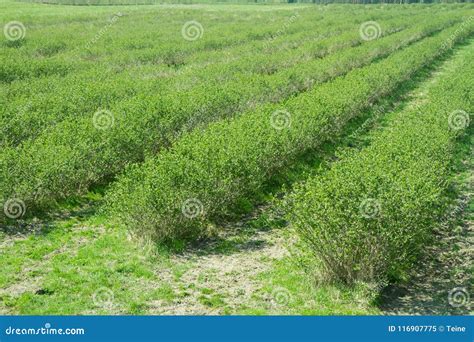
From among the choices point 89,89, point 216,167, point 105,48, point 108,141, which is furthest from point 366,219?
point 105,48

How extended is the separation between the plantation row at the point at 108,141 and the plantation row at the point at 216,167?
142 centimetres

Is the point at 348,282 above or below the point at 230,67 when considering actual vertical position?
below

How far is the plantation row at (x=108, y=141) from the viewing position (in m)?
15.9

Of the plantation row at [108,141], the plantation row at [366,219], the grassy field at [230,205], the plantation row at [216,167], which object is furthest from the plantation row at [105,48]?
the plantation row at [366,219]

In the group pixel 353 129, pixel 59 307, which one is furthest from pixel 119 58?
pixel 59 307

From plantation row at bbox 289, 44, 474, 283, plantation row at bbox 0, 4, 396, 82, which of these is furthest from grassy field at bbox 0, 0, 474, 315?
plantation row at bbox 0, 4, 396, 82

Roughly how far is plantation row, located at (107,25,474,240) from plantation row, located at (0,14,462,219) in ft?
4.67

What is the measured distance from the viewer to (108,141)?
59.8 ft

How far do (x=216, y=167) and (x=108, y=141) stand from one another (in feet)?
16.1

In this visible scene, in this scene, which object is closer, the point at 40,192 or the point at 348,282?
the point at 348,282

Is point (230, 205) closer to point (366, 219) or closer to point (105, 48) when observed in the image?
point (366, 219)

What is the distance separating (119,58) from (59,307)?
3257 centimetres

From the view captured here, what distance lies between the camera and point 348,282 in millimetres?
11875

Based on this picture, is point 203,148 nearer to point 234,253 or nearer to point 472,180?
point 234,253
